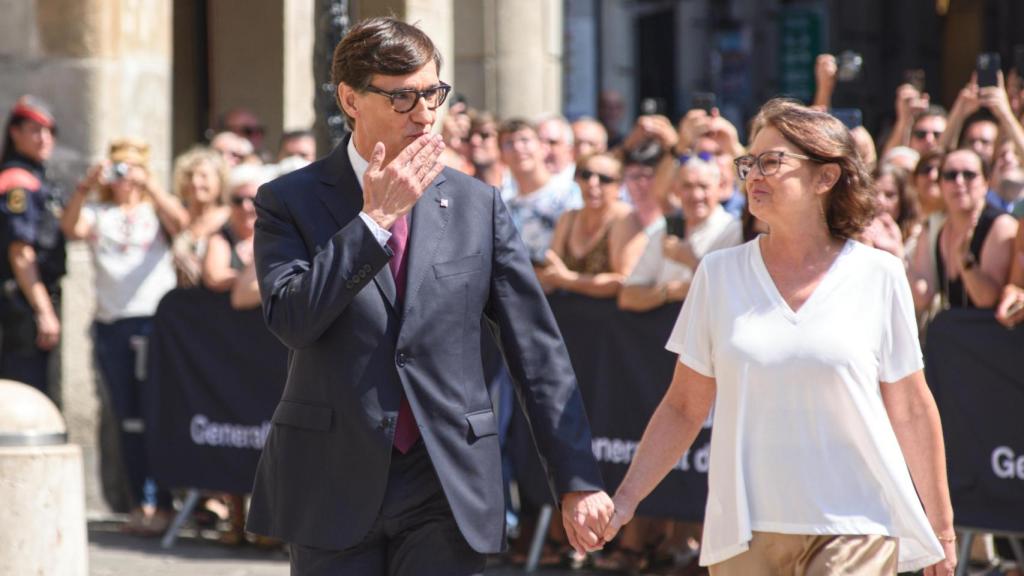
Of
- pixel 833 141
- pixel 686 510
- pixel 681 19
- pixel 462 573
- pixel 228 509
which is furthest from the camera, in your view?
pixel 681 19

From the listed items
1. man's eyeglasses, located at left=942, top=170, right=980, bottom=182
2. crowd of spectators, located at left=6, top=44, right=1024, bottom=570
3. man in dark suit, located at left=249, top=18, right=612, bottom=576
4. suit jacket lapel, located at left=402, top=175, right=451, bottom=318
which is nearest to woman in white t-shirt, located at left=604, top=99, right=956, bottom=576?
man in dark suit, located at left=249, top=18, right=612, bottom=576

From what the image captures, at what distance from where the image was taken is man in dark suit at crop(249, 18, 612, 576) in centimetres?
419

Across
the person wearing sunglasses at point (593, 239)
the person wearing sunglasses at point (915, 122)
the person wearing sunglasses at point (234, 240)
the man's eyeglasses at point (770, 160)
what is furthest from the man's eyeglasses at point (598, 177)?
the man's eyeglasses at point (770, 160)

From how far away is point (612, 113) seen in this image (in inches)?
616

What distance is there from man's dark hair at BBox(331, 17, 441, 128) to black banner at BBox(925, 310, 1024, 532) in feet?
13.7

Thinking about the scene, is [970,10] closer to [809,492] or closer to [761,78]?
[761,78]

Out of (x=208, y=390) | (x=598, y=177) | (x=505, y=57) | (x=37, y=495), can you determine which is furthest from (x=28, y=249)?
(x=505, y=57)

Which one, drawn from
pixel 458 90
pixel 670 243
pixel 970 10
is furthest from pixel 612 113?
pixel 970 10

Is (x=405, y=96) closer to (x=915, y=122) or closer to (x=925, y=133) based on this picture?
Answer: (x=925, y=133)

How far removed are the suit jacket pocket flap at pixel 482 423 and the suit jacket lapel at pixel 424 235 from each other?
30cm

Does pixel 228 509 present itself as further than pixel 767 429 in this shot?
Yes

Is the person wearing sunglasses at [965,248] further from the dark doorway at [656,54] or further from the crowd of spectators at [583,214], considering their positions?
the dark doorway at [656,54]

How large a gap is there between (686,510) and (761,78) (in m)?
18.9

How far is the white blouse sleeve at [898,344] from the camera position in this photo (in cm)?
451
